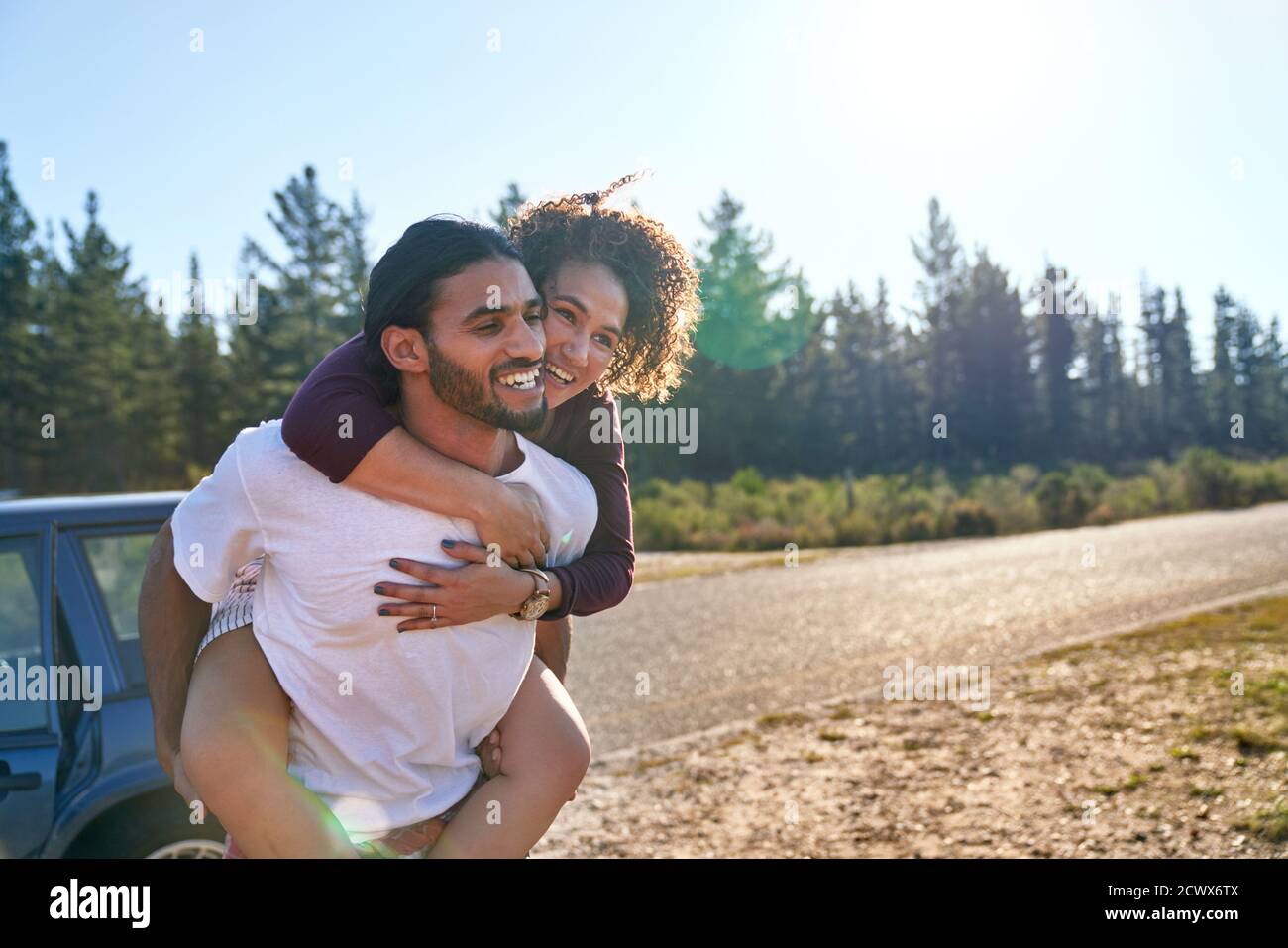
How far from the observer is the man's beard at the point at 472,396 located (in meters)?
1.79

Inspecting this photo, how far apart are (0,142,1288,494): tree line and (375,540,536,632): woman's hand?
27.3 metres

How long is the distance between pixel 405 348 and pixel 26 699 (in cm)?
259

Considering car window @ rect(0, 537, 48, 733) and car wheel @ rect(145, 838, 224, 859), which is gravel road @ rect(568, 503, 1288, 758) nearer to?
car wheel @ rect(145, 838, 224, 859)

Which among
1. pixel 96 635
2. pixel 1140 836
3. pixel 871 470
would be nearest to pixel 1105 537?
→ pixel 1140 836

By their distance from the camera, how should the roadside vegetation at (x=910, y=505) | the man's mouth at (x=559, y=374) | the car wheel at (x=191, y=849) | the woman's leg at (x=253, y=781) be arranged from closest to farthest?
1. the woman's leg at (x=253, y=781)
2. the man's mouth at (x=559, y=374)
3. the car wheel at (x=191, y=849)
4. the roadside vegetation at (x=910, y=505)

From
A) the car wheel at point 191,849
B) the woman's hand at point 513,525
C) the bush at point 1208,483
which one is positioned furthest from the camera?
the bush at point 1208,483

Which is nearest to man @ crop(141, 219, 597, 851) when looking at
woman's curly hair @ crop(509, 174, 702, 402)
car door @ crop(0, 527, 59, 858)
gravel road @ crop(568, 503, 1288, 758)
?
woman's curly hair @ crop(509, 174, 702, 402)

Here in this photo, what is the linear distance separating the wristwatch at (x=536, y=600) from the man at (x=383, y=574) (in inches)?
0.5

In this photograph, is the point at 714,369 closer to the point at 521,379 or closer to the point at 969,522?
the point at 969,522

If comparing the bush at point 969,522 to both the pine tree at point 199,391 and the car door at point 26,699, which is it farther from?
the pine tree at point 199,391

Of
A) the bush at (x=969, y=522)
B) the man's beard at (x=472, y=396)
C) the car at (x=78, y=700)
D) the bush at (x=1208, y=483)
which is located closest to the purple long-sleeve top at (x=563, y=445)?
the man's beard at (x=472, y=396)
